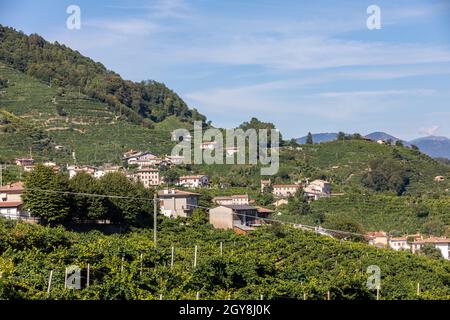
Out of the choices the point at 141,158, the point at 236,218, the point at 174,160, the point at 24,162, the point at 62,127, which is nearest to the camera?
the point at 236,218

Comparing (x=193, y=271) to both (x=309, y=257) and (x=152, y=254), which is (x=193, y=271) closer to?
(x=152, y=254)

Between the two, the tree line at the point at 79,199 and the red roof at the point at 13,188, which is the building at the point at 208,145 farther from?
the tree line at the point at 79,199

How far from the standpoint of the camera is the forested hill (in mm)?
73625

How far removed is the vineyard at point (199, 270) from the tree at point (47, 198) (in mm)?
1606

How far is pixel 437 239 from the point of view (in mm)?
38438

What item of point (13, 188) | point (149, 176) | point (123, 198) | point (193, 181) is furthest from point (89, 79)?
point (123, 198)

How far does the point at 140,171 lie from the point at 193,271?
34488 mm

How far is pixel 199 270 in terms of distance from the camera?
1653 cm

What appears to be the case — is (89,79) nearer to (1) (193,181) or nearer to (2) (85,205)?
(1) (193,181)

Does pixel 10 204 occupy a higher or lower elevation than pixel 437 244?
higher

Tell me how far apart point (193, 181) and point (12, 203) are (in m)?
21.7

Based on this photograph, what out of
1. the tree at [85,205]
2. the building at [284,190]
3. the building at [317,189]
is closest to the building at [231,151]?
the building at [317,189]

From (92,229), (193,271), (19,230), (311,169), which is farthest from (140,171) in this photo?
(193,271)
